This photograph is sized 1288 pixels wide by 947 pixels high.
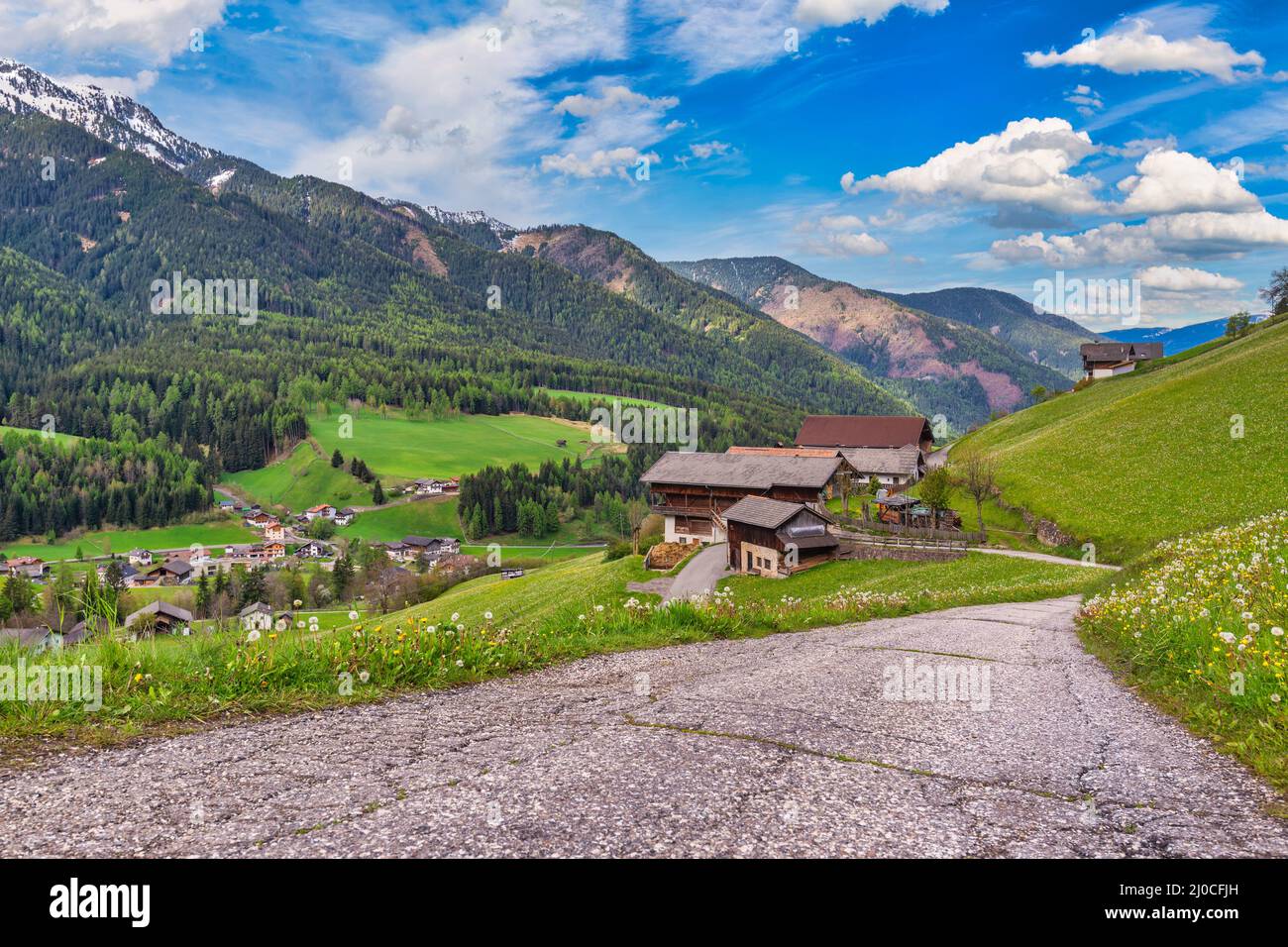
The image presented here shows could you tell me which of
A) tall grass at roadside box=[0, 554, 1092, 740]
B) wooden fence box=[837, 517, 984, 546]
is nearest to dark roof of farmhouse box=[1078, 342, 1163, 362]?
wooden fence box=[837, 517, 984, 546]

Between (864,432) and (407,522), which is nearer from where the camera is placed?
(864,432)

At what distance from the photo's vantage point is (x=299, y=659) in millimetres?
10383

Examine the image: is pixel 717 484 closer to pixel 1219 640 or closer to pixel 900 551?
pixel 900 551

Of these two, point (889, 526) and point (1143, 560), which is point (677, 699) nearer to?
point (1143, 560)

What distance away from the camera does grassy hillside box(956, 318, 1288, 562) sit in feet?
149

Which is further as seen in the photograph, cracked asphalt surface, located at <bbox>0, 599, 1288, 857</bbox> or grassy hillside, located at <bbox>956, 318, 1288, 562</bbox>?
grassy hillside, located at <bbox>956, 318, 1288, 562</bbox>

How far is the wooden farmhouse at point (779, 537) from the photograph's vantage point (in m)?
53.4

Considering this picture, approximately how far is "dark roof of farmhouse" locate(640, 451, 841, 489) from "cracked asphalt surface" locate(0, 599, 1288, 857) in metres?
56.2

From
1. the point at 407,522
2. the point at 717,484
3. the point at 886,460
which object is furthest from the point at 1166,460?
the point at 407,522

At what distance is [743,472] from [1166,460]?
111 feet

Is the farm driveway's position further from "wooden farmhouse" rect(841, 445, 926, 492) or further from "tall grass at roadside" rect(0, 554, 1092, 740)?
"tall grass at roadside" rect(0, 554, 1092, 740)

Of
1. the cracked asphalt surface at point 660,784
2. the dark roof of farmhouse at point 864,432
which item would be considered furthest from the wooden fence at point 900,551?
the dark roof of farmhouse at point 864,432

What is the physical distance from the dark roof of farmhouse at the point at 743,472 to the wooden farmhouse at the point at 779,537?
27.3ft

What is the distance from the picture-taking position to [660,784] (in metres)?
6.76
